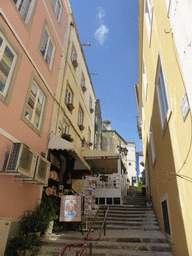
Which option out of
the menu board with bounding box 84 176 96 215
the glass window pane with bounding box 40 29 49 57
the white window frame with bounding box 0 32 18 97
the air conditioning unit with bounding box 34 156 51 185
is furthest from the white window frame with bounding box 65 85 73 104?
the air conditioning unit with bounding box 34 156 51 185

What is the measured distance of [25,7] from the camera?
7.32m

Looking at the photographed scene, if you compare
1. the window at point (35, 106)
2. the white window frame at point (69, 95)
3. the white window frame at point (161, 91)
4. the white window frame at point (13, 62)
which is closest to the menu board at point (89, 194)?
the window at point (35, 106)

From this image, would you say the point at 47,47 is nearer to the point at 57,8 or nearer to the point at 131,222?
the point at 57,8

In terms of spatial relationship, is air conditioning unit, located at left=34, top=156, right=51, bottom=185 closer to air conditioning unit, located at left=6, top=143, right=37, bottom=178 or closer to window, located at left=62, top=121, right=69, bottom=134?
air conditioning unit, located at left=6, top=143, right=37, bottom=178

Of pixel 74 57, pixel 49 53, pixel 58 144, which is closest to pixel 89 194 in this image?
pixel 58 144

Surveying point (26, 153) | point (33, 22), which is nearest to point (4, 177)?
point (26, 153)

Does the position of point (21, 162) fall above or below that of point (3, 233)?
above

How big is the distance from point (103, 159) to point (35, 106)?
596 cm

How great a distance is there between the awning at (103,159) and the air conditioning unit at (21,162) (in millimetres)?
5218

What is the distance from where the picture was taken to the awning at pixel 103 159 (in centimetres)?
1051

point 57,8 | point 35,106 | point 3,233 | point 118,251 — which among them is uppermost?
point 57,8

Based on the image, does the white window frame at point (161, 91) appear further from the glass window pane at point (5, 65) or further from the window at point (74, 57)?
the window at point (74, 57)

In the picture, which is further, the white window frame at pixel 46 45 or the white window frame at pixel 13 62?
the white window frame at pixel 46 45

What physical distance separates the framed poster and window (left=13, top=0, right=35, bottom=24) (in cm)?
694
